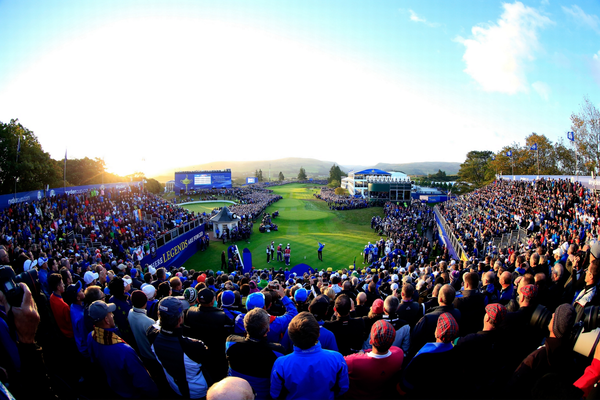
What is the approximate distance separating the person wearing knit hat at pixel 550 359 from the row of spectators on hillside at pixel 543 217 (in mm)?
11238

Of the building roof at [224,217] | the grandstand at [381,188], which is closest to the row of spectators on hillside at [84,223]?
the building roof at [224,217]

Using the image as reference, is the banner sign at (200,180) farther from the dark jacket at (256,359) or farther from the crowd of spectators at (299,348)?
the dark jacket at (256,359)

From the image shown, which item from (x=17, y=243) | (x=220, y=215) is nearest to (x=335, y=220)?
(x=220, y=215)

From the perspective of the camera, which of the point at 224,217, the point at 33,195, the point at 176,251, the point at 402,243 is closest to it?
the point at 33,195

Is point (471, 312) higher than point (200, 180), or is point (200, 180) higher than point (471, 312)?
point (200, 180)

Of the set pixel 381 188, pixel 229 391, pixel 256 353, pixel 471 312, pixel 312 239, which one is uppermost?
pixel 381 188

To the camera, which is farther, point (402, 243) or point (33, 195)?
point (402, 243)

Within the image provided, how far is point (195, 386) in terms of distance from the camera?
3084 mm

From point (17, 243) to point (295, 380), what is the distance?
17614 millimetres

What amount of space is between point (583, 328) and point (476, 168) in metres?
70.2

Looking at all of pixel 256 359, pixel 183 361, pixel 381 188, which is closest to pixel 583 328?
pixel 256 359

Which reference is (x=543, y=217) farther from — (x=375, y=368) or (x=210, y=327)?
(x=210, y=327)

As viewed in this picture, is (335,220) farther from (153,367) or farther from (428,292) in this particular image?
(153,367)

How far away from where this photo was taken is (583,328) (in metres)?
3.46
